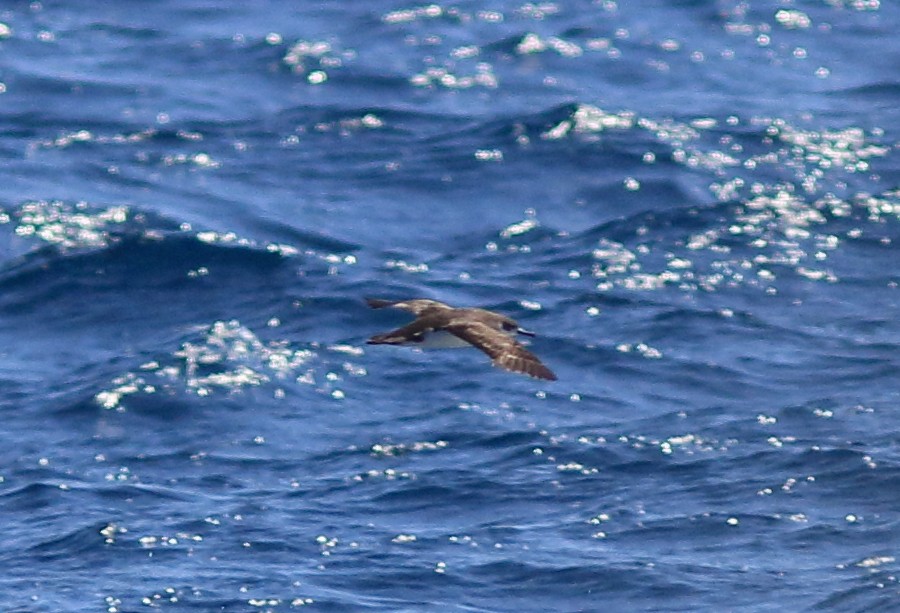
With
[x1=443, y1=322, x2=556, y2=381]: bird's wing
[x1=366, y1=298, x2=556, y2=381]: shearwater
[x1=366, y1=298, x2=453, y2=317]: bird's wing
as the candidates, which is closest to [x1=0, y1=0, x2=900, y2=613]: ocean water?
[x1=366, y1=298, x2=453, y2=317]: bird's wing

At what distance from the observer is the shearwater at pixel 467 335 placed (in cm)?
1348

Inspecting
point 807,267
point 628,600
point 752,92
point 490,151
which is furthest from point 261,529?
point 752,92

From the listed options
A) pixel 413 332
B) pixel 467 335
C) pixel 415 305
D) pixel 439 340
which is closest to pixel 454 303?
pixel 415 305

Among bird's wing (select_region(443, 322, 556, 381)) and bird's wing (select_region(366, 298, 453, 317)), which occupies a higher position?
bird's wing (select_region(366, 298, 453, 317))

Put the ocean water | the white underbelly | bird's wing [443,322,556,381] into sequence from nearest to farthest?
bird's wing [443,322,556,381]
the white underbelly
the ocean water

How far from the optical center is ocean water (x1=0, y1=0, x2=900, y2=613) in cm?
1589

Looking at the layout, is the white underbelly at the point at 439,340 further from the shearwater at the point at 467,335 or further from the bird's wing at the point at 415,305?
the bird's wing at the point at 415,305

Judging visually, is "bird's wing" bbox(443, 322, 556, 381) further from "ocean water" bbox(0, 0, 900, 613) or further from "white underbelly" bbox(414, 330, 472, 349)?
"ocean water" bbox(0, 0, 900, 613)

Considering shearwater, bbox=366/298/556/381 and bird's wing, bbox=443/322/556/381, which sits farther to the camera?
shearwater, bbox=366/298/556/381

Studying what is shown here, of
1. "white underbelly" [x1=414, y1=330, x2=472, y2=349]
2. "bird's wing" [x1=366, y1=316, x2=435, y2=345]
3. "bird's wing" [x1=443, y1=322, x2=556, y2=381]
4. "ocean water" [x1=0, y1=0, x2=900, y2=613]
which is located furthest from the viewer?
"ocean water" [x1=0, y1=0, x2=900, y2=613]

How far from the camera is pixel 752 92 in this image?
26719 millimetres

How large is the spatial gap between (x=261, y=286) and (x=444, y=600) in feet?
22.7

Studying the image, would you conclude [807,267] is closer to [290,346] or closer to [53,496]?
[290,346]

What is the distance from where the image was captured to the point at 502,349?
1367 cm
